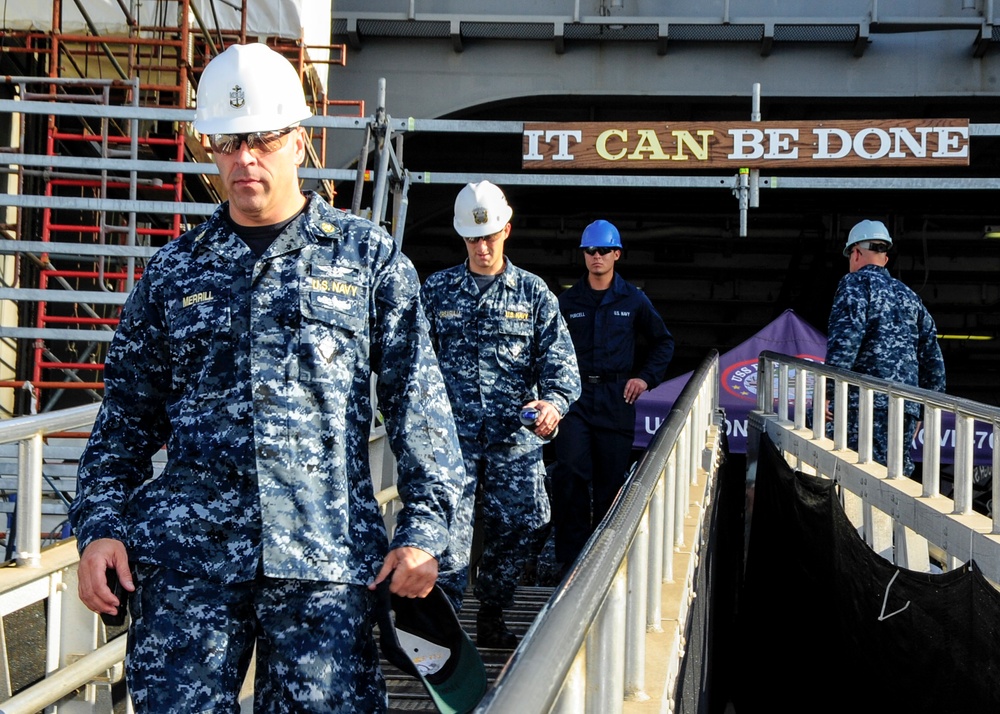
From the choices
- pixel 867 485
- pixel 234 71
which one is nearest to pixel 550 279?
pixel 867 485

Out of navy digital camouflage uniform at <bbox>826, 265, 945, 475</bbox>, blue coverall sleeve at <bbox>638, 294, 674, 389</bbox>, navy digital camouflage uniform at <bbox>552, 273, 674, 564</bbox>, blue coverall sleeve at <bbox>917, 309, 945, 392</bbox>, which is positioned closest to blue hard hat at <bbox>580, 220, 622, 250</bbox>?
navy digital camouflage uniform at <bbox>552, 273, 674, 564</bbox>

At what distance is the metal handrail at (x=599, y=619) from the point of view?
1.29 m

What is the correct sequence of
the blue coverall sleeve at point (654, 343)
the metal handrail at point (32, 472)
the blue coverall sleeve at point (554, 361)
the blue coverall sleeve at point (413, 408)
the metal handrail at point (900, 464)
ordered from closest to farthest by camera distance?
the blue coverall sleeve at point (413, 408)
the metal handrail at point (32, 472)
the blue coverall sleeve at point (554, 361)
the metal handrail at point (900, 464)
the blue coverall sleeve at point (654, 343)

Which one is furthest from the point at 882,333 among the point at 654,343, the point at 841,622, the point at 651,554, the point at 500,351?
the point at 651,554

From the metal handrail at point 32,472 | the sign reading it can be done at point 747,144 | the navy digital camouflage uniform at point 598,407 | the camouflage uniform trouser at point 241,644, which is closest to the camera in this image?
the camouflage uniform trouser at point 241,644

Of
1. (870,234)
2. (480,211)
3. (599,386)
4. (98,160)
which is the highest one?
(98,160)

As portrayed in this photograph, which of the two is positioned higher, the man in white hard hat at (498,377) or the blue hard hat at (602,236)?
the blue hard hat at (602,236)

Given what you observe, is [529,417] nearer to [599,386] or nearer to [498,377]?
[498,377]

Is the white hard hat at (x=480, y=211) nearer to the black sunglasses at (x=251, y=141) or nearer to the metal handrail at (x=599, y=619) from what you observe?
the metal handrail at (x=599, y=619)

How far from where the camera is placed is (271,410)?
92.4 inches

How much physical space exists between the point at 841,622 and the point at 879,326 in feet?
6.37

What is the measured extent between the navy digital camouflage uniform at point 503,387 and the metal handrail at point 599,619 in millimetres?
1215

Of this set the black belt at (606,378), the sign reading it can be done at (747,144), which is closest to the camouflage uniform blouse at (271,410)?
the black belt at (606,378)

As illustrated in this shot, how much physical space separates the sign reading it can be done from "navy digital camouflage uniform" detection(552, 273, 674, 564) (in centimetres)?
300
